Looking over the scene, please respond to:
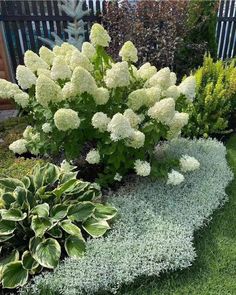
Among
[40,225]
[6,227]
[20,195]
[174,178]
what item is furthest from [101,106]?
[6,227]

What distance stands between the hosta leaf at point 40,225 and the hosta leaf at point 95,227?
0.32 m

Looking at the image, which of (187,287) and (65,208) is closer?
(187,287)

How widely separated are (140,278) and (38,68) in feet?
6.73

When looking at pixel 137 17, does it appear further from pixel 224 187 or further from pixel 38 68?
pixel 224 187

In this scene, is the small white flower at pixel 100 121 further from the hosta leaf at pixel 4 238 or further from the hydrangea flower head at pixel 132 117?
the hosta leaf at pixel 4 238

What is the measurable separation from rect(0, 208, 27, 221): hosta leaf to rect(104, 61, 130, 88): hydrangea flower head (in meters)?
1.25

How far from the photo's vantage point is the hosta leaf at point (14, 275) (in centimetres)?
229

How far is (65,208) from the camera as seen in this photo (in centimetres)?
265

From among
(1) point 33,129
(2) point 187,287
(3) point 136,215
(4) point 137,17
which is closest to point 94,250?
(3) point 136,215

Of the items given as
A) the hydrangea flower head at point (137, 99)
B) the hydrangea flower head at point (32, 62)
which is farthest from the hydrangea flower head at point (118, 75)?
the hydrangea flower head at point (32, 62)

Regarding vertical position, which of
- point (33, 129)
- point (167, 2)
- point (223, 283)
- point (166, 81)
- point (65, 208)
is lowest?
point (223, 283)

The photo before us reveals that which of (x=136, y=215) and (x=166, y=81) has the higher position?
(x=166, y=81)

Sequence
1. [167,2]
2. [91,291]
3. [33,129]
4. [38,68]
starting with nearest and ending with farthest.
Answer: [91,291] < [38,68] < [33,129] < [167,2]

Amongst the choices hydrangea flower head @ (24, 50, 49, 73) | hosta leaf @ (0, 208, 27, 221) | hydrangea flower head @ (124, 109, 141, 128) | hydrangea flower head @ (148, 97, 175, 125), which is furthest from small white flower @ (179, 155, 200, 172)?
hydrangea flower head @ (24, 50, 49, 73)
